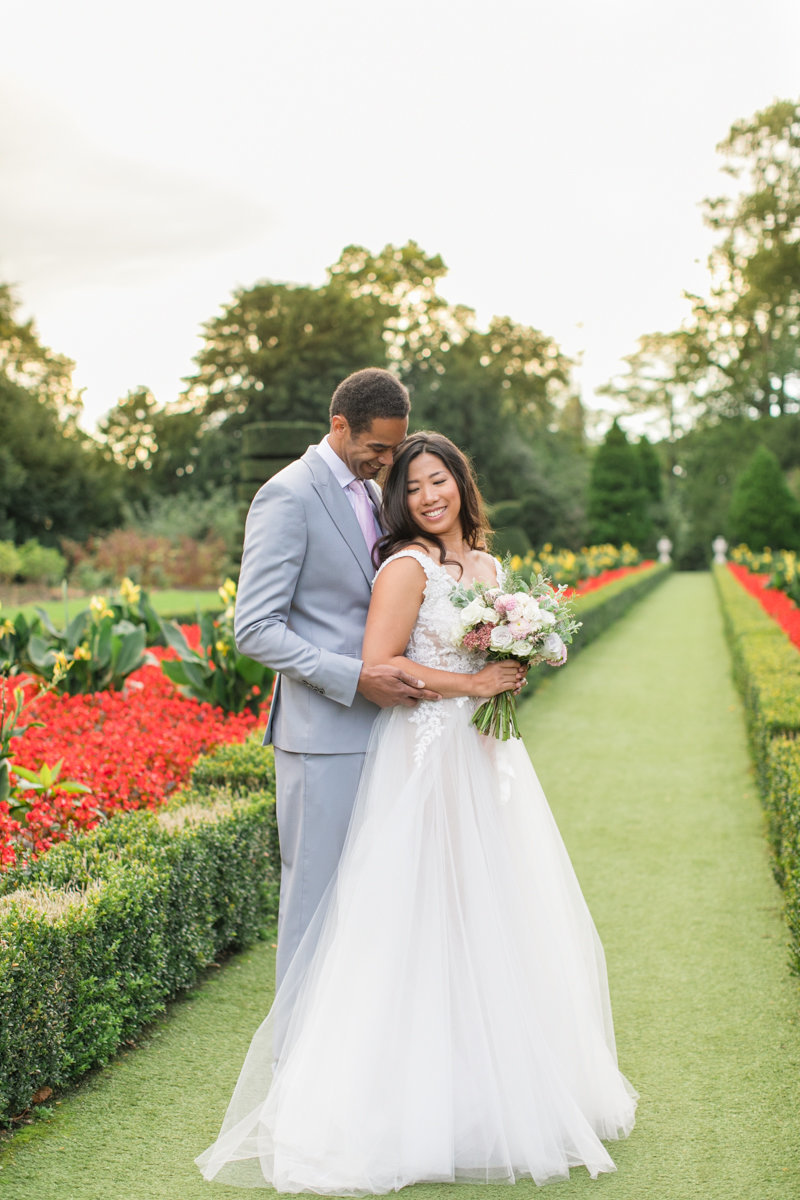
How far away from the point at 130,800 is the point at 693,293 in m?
43.7

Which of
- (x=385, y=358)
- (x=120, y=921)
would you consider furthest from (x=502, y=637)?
(x=385, y=358)

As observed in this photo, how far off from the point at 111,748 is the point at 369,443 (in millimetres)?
2581

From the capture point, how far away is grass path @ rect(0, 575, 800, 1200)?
2369 millimetres

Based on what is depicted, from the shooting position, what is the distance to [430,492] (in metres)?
2.62

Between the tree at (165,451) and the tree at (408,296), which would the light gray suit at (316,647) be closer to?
the tree at (165,451)

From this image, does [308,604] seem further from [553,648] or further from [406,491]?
[553,648]

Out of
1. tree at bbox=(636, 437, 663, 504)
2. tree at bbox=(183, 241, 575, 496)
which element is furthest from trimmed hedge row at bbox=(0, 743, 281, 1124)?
tree at bbox=(636, 437, 663, 504)

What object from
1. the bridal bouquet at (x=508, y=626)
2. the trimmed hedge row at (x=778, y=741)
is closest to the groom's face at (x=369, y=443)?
the bridal bouquet at (x=508, y=626)

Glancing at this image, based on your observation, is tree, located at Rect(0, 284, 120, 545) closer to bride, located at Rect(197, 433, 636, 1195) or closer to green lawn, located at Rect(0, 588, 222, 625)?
green lawn, located at Rect(0, 588, 222, 625)

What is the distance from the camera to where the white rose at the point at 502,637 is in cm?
247

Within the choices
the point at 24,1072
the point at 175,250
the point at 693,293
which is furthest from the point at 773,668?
the point at 693,293

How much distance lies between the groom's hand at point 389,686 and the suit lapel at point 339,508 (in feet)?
0.99

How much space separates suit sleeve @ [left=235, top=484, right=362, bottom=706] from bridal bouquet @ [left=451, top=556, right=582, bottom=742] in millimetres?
316

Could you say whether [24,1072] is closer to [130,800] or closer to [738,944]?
[130,800]
